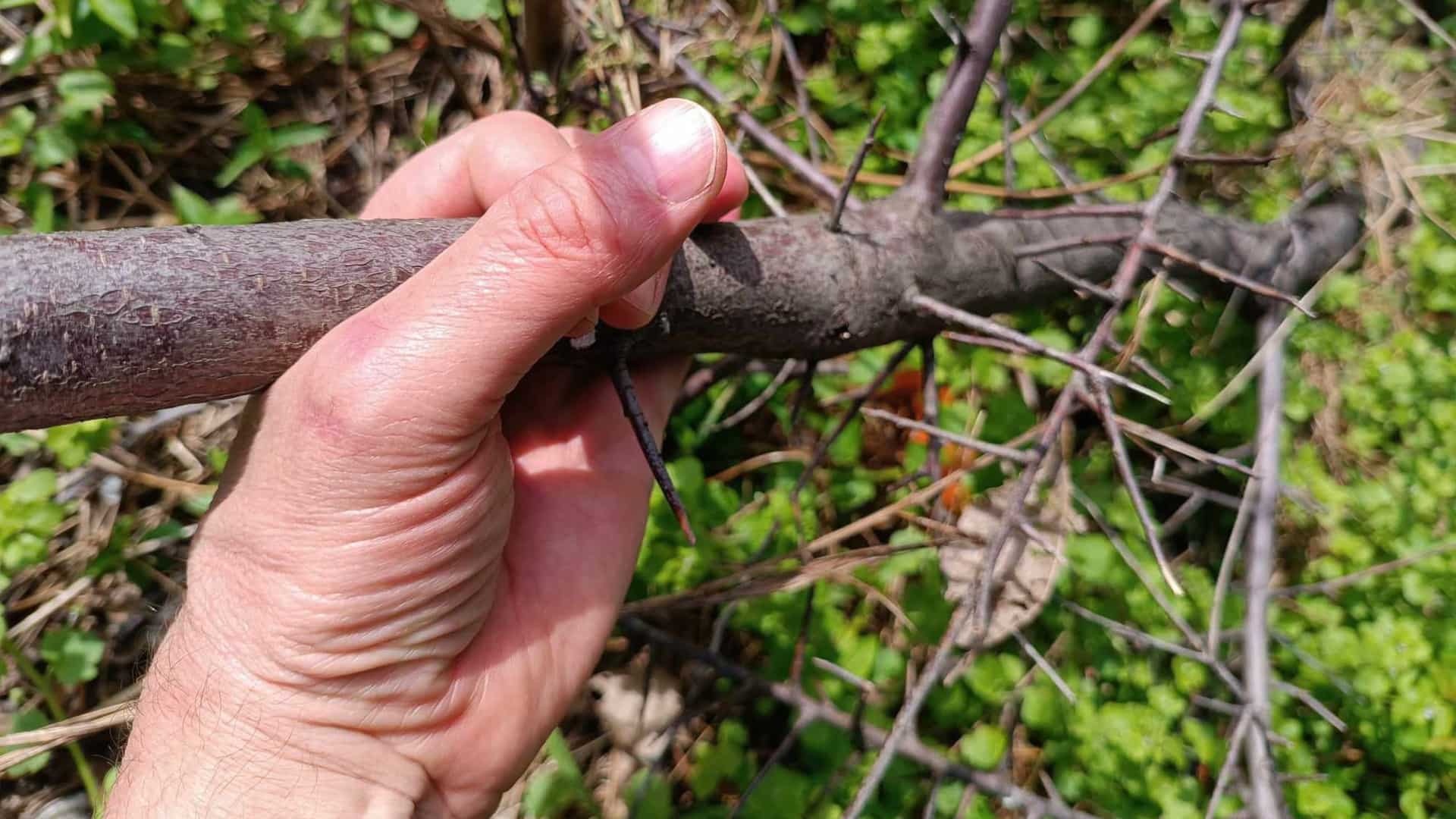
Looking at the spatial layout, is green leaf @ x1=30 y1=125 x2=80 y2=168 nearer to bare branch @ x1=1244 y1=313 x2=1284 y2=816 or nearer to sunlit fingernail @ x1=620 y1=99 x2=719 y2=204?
sunlit fingernail @ x1=620 y1=99 x2=719 y2=204

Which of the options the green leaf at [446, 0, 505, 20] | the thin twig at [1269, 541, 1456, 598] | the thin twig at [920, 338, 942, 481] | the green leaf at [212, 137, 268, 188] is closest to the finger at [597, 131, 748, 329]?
the thin twig at [920, 338, 942, 481]

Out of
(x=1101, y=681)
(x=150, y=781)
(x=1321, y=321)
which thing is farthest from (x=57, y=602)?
(x=1321, y=321)

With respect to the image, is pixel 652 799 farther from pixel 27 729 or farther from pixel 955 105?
pixel 955 105

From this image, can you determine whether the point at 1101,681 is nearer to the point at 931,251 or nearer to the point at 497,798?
the point at 931,251

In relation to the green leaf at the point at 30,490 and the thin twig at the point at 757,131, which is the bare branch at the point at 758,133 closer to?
the thin twig at the point at 757,131

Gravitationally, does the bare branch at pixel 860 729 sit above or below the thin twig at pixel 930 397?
below

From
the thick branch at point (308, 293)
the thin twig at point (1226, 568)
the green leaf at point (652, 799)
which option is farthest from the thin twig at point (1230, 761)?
the green leaf at point (652, 799)
